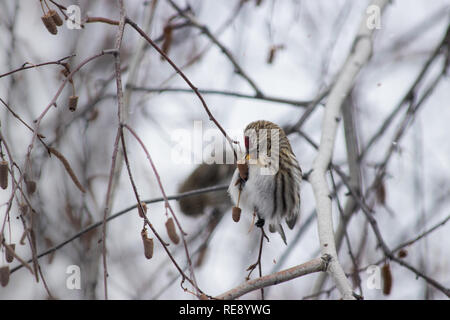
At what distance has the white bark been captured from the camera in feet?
6.29

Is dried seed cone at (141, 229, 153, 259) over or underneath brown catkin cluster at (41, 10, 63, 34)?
underneath

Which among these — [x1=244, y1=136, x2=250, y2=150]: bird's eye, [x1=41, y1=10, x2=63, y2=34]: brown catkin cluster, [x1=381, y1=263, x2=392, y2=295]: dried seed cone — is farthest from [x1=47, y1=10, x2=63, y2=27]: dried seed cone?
[x1=381, y1=263, x2=392, y2=295]: dried seed cone

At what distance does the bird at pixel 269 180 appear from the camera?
8.69 feet

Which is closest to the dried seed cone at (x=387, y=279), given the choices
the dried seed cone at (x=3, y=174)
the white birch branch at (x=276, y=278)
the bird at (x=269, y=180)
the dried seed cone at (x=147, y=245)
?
the bird at (x=269, y=180)

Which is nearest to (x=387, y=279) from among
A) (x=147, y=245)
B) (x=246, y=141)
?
(x=246, y=141)

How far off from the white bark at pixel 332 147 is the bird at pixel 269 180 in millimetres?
153

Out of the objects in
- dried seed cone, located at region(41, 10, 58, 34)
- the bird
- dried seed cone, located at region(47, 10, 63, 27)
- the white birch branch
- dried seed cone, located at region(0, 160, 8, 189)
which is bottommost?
the white birch branch

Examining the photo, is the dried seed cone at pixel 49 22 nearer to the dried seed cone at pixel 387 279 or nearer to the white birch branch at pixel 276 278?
the white birch branch at pixel 276 278

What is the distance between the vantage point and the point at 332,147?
2742mm

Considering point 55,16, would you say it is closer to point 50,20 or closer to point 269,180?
point 50,20

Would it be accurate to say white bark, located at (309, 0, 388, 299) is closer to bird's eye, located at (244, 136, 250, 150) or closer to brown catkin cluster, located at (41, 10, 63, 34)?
bird's eye, located at (244, 136, 250, 150)

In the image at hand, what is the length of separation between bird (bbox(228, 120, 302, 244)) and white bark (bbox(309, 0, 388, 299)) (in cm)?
15
